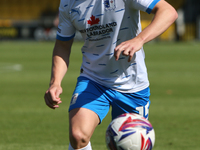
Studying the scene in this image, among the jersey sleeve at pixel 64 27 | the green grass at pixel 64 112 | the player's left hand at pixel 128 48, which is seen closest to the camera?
the player's left hand at pixel 128 48

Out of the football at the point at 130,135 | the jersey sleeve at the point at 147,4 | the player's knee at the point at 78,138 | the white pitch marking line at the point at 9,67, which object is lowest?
the white pitch marking line at the point at 9,67

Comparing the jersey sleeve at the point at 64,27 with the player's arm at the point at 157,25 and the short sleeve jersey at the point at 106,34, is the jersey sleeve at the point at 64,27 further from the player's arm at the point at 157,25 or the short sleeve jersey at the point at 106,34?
the player's arm at the point at 157,25

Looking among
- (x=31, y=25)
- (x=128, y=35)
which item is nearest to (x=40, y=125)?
(x=128, y=35)

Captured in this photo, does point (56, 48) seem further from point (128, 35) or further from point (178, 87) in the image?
point (178, 87)

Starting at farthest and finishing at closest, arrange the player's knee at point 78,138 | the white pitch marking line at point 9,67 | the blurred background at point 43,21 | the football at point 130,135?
the blurred background at point 43,21 → the white pitch marking line at point 9,67 → the player's knee at point 78,138 → the football at point 130,135

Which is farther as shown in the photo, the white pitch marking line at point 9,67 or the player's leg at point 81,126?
the white pitch marking line at point 9,67

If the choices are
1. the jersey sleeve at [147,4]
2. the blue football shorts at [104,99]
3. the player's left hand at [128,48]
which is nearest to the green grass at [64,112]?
the blue football shorts at [104,99]

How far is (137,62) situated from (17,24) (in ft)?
105

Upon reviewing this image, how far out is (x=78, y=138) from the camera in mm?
3551

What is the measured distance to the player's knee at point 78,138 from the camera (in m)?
3.55

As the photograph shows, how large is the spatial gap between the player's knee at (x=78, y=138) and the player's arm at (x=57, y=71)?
1.02 feet

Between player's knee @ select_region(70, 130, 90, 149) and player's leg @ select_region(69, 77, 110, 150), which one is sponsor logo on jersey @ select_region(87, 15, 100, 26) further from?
player's knee @ select_region(70, 130, 90, 149)

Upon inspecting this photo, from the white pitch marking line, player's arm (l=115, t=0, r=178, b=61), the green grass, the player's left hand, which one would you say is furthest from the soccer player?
the white pitch marking line

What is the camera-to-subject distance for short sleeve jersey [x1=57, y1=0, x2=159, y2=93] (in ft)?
12.8
